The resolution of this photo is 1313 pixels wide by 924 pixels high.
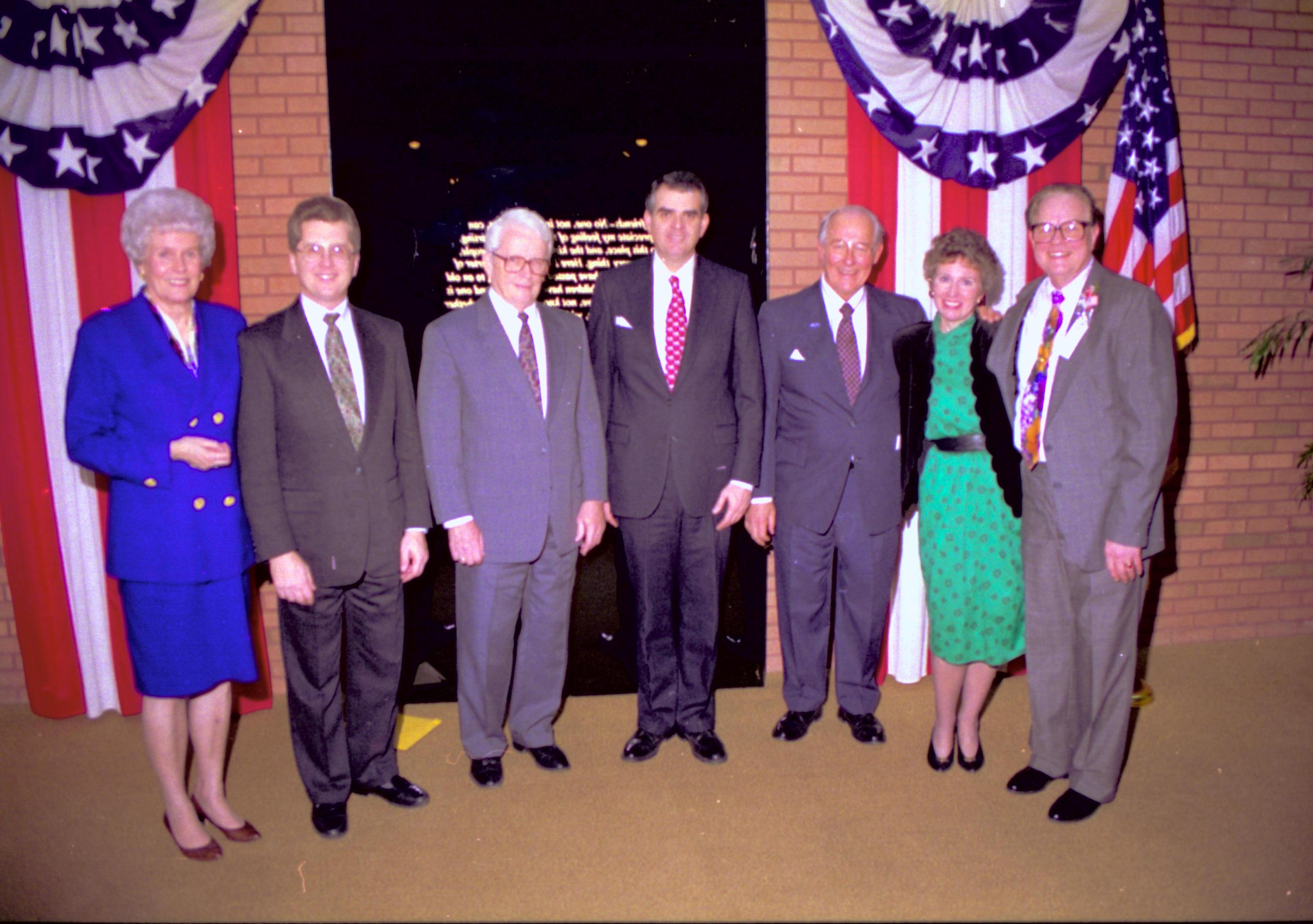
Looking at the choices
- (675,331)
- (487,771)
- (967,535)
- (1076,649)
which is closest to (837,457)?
(967,535)

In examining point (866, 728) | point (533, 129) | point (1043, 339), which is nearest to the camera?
point (1043, 339)

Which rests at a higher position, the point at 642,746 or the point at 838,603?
the point at 838,603

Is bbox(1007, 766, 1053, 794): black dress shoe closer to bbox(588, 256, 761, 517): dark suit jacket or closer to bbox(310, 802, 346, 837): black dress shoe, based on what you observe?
bbox(588, 256, 761, 517): dark suit jacket

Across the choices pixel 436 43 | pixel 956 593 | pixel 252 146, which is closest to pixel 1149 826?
pixel 956 593

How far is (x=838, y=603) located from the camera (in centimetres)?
326

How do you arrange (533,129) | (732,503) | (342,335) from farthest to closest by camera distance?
(533,129)
(732,503)
(342,335)

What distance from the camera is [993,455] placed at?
2770 mm

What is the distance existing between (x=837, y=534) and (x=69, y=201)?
3.38 m

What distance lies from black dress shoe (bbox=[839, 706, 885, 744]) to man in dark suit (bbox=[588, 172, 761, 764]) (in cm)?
57

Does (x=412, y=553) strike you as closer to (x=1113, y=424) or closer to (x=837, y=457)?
(x=837, y=457)

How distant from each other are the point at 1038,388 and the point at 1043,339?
16 centimetres

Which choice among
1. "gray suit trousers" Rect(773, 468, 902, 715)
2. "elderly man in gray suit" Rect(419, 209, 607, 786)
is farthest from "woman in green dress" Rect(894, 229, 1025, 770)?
"elderly man in gray suit" Rect(419, 209, 607, 786)

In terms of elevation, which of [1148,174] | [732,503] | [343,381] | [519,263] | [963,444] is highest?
[1148,174]

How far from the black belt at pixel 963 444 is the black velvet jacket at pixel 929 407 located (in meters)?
0.02
